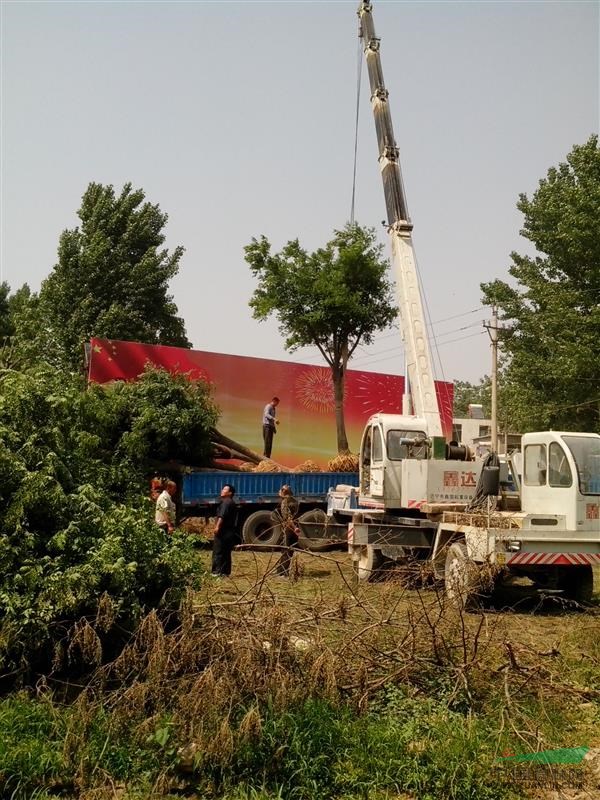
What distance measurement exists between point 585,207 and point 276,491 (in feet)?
41.5

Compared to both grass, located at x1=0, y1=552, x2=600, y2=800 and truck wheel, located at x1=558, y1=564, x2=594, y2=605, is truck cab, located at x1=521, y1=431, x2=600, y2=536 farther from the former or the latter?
grass, located at x1=0, y1=552, x2=600, y2=800

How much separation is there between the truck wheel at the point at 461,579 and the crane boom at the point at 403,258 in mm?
3763

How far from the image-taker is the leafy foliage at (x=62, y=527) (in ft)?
20.5

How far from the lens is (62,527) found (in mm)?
6949

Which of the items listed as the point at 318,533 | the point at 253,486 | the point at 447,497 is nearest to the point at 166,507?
the point at 447,497

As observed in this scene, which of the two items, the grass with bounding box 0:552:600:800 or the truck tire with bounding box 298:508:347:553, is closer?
the grass with bounding box 0:552:600:800

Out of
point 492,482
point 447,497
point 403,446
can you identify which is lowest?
point 447,497

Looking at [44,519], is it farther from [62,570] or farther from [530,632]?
[530,632]

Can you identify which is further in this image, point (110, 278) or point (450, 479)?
point (110, 278)

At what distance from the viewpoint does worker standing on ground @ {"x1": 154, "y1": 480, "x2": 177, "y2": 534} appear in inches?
458

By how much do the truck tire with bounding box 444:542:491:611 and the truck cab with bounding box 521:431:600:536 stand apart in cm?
110

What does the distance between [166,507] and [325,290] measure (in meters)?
12.4

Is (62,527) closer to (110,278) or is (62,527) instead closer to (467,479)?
(467,479)

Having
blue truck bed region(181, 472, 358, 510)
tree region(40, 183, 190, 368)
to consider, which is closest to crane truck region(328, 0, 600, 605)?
blue truck bed region(181, 472, 358, 510)
